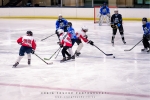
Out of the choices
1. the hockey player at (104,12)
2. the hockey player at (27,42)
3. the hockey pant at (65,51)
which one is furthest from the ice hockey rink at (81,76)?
the hockey player at (104,12)

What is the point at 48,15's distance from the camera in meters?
18.5

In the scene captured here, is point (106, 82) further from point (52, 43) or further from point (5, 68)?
point (52, 43)

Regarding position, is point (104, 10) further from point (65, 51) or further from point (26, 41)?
point (26, 41)

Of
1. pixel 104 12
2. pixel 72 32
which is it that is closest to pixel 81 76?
pixel 72 32

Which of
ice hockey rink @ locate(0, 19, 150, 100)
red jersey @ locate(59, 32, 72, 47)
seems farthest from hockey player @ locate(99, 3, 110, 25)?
red jersey @ locate(59, 32, 72, 47)

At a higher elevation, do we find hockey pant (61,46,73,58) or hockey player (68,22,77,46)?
hockey player (68,22,77,46)

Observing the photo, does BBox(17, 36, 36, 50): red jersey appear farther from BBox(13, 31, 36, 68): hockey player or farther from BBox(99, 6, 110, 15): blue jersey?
BBox(99, 6, 110, 15): blue jersey

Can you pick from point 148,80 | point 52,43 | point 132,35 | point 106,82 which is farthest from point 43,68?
point 132,35

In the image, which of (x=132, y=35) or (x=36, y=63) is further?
(x=132, y=35)

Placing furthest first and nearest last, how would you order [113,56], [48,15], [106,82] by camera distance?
[48,15] → [113,56] → [106,82]

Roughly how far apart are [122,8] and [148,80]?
1152 cm

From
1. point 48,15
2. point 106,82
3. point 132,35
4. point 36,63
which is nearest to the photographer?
point 106,82

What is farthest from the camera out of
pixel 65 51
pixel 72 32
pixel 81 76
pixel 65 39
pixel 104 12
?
pixel 104 12

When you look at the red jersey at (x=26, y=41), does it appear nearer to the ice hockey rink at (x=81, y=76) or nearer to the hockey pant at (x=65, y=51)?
the ice hockey rink at (x=81, y=76)
